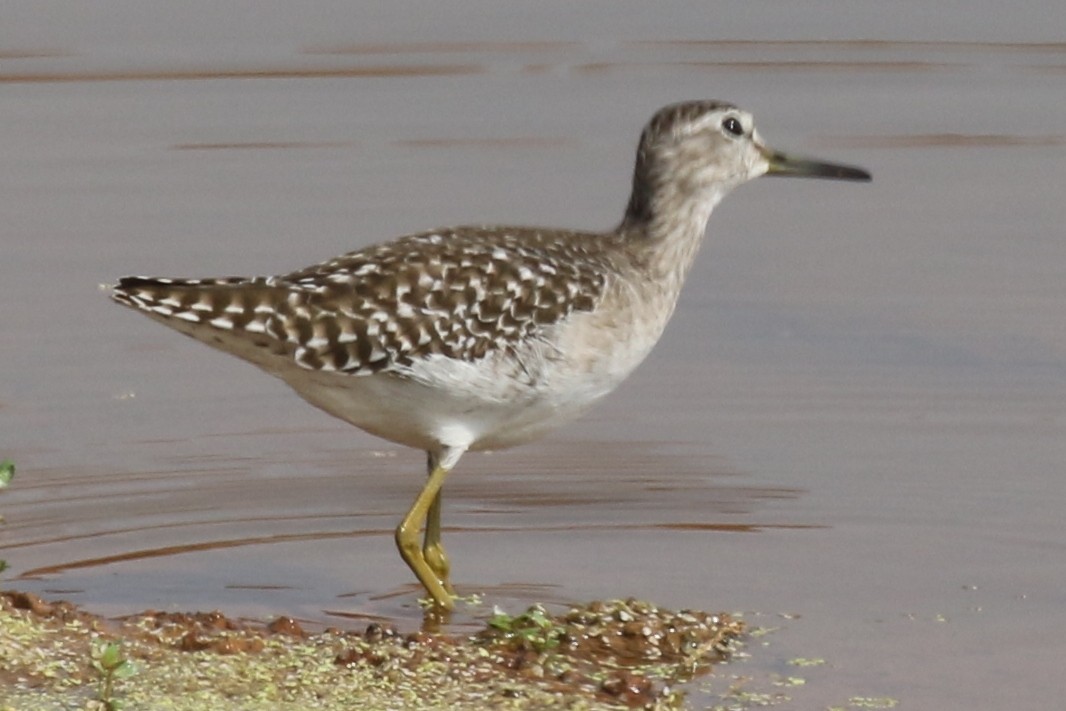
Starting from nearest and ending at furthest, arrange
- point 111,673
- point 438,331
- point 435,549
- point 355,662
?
point 111,673, point 355,662, point 438,331, point 435,549

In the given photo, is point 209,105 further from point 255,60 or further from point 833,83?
point 833,83

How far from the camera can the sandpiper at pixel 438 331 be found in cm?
783

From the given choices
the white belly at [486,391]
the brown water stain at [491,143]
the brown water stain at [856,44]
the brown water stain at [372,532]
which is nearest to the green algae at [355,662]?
the white belly at [486,391]

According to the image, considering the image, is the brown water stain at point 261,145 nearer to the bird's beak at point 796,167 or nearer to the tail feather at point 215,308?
the bird's beak at point 796,167

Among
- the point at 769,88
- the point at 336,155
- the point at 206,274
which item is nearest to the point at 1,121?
the point at 336,155

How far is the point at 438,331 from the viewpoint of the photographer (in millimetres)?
7918

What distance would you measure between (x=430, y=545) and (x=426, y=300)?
39.2 inches

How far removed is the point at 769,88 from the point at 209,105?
3541 mm

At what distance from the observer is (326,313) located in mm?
7859

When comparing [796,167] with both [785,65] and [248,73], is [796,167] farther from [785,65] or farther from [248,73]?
[248,73]

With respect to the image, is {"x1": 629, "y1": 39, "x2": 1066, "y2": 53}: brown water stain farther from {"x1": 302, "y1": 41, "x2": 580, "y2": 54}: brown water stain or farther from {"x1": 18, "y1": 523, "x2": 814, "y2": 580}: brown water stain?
{"x1": 18, "y1": 523, "x2": 814, "y2": 580}: brown water stain

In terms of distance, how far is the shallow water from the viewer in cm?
837

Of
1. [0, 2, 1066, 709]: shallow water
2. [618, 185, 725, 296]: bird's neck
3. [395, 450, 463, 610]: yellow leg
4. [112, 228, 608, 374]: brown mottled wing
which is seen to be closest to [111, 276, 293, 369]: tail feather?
[112, 228, 608, 374]: brown mottled wing

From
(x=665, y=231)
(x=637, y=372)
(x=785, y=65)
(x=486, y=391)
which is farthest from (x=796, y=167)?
(x=785, y=65)
